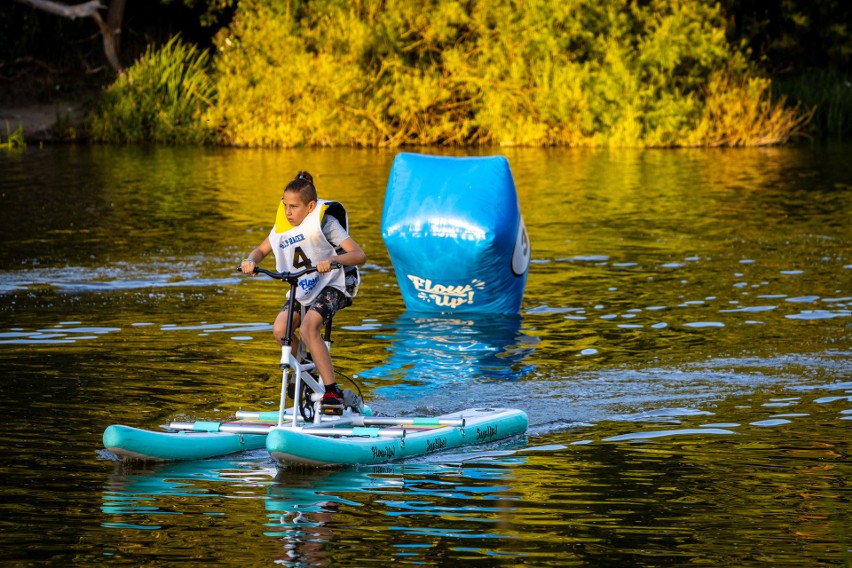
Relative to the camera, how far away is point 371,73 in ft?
129

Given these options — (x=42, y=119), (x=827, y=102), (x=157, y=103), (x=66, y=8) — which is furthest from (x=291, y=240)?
(x=827, y=102)

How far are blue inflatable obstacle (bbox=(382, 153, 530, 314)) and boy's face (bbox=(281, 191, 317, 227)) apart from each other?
501 cm

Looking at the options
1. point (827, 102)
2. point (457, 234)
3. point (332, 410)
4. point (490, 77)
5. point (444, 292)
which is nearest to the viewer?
point (332, 410)

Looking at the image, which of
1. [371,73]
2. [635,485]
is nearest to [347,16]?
[371,73]

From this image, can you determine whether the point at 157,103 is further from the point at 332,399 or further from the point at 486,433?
the point at 486,433

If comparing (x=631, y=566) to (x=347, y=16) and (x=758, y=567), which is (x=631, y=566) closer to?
(x=758, y=567)

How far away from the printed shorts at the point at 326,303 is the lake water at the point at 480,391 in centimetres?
94

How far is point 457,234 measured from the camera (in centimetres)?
1419

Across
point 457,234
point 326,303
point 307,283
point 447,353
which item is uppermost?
point 307,283

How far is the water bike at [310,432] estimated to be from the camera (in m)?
8.62

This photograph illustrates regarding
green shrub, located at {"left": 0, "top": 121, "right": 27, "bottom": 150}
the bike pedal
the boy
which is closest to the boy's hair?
the boy

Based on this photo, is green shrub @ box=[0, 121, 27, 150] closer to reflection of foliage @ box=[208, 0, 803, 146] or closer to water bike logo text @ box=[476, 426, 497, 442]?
reflection of foliage @ box=[208, 0, 803, 146]

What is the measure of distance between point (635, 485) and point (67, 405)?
416cm

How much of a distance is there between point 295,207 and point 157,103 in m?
31.2
